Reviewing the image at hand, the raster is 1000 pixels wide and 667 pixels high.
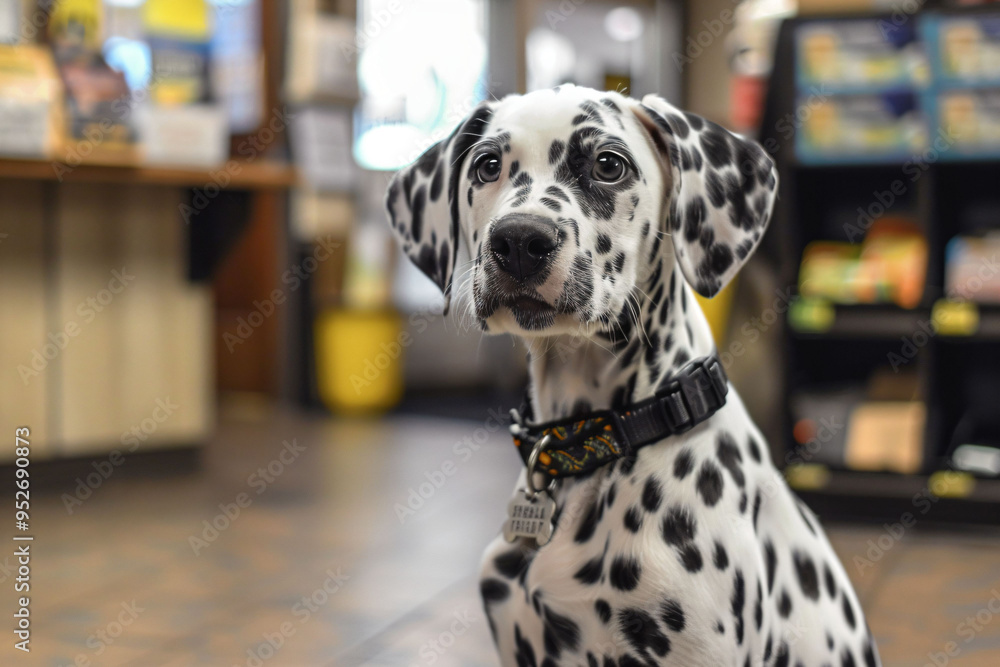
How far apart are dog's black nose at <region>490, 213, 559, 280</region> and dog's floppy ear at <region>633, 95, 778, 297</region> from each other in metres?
0.21

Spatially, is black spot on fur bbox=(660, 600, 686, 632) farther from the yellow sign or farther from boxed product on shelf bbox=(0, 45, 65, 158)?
boxed product on shelf bbox=(0, 45, 65, 158)

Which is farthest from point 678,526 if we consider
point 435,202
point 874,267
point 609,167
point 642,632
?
point 874,267

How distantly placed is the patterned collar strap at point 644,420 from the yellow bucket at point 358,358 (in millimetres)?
4970

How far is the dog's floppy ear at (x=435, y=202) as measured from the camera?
1.53 m

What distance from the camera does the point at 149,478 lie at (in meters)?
4.16

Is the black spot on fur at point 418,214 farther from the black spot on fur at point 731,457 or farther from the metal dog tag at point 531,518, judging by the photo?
the black spot on fur at point 731,457

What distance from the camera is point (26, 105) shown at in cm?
346

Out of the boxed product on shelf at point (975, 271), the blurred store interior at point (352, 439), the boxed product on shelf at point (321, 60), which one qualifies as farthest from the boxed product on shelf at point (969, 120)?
the boxed product on shelf at point (321, 60)

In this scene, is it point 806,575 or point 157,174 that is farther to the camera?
point 157,174

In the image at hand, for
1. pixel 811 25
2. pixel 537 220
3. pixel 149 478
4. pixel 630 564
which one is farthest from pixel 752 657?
pixel 149 478

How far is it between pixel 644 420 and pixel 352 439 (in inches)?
162

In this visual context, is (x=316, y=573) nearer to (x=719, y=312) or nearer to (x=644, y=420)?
(x=644, y=420)

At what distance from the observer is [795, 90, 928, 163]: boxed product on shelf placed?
11.6 feet

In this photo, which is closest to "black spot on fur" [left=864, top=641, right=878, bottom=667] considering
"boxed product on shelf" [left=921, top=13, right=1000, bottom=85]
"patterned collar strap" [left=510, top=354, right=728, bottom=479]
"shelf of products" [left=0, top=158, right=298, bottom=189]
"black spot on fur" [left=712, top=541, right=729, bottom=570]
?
"black spot on fur" [left=712, top=541, right=729, bottom=570]
